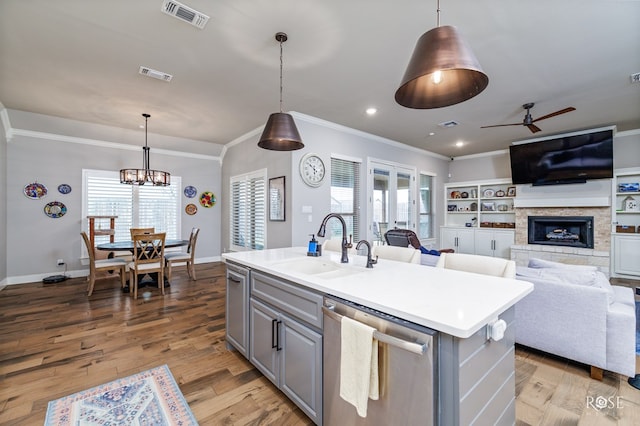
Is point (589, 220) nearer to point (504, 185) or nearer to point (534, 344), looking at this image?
point (504, 185)

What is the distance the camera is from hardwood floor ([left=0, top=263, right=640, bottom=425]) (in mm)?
1830

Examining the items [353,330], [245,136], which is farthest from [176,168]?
[353,330]

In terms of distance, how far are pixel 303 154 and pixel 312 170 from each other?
31 centimetres

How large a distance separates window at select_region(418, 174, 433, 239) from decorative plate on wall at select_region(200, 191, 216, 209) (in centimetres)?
526

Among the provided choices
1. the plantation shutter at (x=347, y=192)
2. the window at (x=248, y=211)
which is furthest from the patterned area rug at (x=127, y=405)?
the plantation shutter at (x=347, y=192)

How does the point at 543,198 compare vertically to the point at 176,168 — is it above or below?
below

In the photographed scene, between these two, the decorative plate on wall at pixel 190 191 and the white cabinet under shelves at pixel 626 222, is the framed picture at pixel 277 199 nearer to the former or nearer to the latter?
the decorative plate on wall at pixel 190 191

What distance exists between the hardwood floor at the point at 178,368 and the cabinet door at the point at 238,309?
0.19 m

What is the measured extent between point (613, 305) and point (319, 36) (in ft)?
11.0

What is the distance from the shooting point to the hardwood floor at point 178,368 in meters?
1.83

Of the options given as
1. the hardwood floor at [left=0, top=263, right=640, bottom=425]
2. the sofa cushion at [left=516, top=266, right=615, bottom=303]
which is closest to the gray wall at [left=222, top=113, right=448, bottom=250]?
→ the hardwood floor at [left=0, top=263, right=640, bottom=425]

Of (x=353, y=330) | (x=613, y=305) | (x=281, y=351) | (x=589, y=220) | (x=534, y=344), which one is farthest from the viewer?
(x=589, y=220)

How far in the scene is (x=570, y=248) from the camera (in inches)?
225

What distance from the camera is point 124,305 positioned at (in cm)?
389
